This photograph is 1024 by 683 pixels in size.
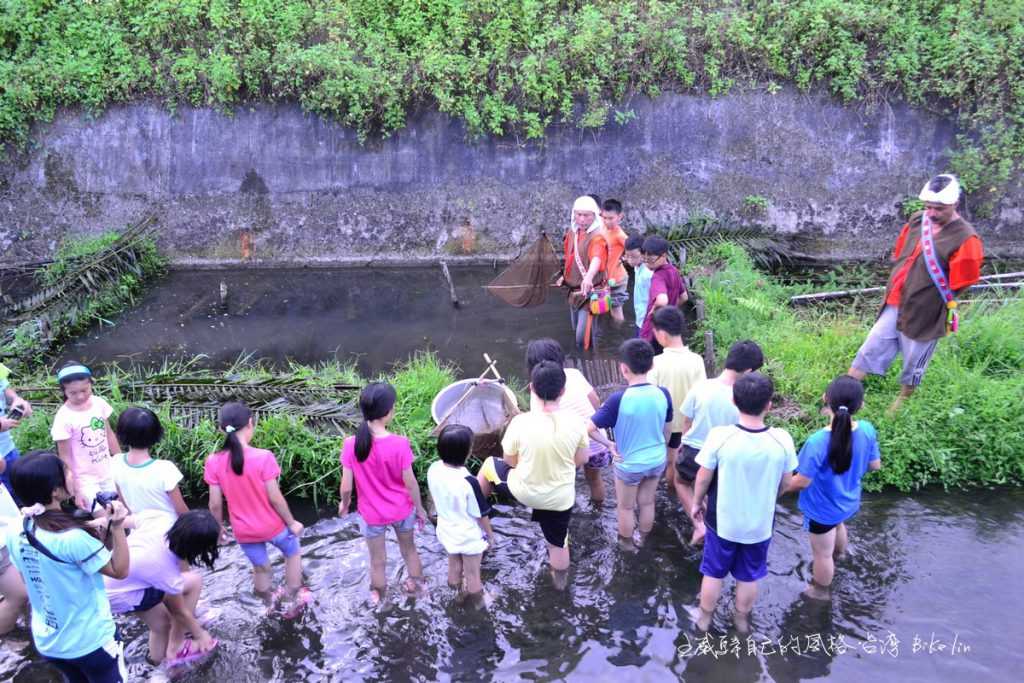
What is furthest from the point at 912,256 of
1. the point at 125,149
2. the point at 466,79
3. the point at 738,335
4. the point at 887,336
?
the point at 125,149

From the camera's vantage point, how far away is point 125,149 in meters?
10.8

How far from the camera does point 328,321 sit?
914 centimetres

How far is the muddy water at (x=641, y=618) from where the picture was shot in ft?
14.2

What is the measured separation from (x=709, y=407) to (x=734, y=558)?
0.89m

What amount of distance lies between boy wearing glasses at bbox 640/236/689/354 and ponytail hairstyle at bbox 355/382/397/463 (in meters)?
2.64

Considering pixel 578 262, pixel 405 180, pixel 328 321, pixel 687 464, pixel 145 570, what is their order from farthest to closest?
pixel 405 180
pixel 328 321
pixel 578 262
pixel 687 464
pixel 145 570

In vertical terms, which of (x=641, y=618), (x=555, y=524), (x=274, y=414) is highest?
(x=555, y=524)

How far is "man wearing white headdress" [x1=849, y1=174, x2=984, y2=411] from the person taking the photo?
18.6ft

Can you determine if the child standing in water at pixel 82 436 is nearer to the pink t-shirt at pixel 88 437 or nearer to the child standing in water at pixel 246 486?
the pink t-shirt at pixel 88 437

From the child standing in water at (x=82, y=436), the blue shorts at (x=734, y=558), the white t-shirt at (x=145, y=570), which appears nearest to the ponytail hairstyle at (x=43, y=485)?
the white t-shirt at (x=145, y=570)

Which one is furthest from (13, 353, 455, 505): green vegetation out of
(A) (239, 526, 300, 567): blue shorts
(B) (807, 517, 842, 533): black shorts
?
(B) (807, 517, 842, 533): black shorts

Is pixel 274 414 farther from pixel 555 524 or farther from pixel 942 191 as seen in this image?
pixel 942 191

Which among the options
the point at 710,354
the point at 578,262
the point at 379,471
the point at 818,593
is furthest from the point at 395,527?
the point at 710,354

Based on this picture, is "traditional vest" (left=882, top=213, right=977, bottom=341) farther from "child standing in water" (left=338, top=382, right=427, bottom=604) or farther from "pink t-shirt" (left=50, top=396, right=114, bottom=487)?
"pink t-shirt" (left=50, top=396, right=114, bottom=487)
